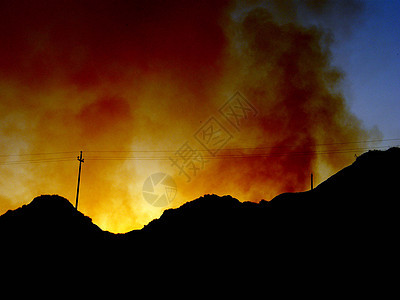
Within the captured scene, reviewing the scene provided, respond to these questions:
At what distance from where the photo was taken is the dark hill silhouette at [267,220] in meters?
26.7

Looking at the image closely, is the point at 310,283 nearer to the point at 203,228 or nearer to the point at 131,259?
the point at 203,228

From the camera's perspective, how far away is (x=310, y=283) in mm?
23094


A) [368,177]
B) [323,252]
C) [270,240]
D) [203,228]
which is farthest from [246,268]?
[368,177]

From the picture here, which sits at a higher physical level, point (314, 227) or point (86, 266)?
point (314, 227)

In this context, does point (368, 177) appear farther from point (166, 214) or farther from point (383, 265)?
point (166, 214)

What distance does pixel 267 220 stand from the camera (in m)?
34.5

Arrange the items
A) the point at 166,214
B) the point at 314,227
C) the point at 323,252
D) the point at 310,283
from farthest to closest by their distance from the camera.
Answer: the point at 166,214
the point at 314,227
the point at 323,252
the point at 310,283

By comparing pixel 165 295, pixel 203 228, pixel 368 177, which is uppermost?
pixel 368 177

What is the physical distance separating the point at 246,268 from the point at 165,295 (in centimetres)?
785

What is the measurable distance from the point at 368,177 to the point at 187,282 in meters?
21.7

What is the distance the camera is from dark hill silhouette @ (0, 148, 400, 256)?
26703 mm

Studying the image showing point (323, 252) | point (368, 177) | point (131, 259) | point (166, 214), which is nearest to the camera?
point (323, 252)

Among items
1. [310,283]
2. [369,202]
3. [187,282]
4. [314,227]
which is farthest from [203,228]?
[369,202]

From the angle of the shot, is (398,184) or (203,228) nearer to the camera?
(398,184)
